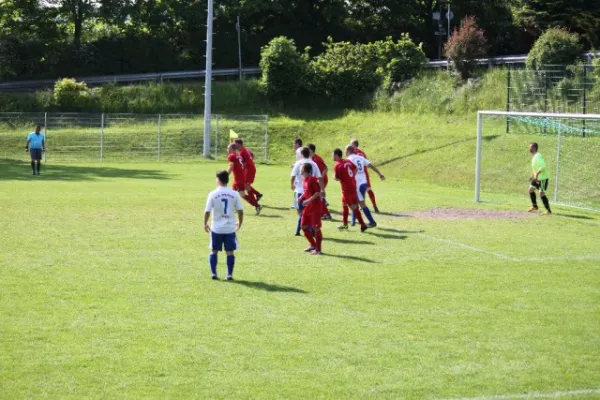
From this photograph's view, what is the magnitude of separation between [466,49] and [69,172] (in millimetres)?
23056

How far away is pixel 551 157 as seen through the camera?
3253 cm

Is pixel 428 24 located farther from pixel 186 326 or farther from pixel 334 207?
pixel 186 326

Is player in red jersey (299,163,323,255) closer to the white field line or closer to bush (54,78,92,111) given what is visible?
the white field line

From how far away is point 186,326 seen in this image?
437 inches

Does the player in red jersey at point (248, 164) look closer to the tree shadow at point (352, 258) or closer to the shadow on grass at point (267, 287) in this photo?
the tree shadow at point (352, 258)

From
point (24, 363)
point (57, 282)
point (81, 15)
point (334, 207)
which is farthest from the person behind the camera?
point (81, 15)

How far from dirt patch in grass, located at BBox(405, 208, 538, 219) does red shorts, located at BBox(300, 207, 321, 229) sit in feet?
21.8

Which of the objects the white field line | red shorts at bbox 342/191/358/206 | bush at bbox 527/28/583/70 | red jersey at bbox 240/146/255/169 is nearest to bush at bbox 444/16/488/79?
bush at bbox 527/28/583/70

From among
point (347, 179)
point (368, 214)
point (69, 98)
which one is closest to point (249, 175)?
point (368, 214)

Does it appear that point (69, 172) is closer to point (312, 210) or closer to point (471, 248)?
point (312, 210)

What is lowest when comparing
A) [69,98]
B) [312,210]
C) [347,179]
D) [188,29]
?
[312,210]

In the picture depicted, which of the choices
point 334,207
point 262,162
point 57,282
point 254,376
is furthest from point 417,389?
point 262,162

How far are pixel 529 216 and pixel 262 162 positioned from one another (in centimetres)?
2250

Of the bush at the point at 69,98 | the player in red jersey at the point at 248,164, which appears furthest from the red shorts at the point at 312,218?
the bush at the point at 69,98
